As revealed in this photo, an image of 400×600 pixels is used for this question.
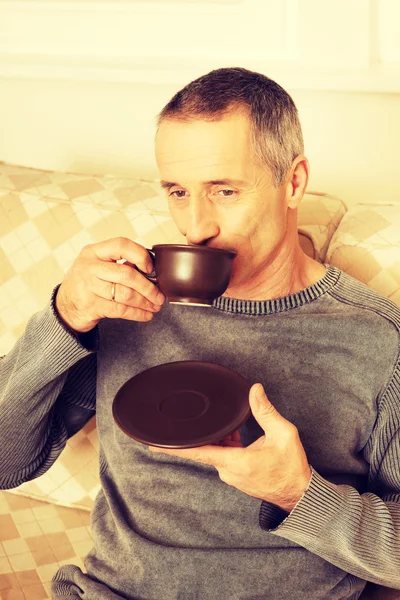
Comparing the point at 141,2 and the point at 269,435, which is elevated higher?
the point at 141,2

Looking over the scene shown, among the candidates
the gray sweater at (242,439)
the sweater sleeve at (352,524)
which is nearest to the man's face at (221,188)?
the gray sweater at (242,439)

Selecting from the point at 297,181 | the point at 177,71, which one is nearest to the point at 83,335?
the point at 297,181

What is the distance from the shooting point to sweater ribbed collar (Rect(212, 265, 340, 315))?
4.37 feet

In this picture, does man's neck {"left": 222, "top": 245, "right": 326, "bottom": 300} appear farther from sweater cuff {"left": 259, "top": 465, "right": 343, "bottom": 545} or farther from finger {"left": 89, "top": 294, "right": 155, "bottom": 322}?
sweater cuff {"left": 259, "top": 465, "right": 343, "bottom": 545}

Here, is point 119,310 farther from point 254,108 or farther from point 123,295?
point 254,108

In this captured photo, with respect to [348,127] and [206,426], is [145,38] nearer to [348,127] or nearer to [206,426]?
[348,127]

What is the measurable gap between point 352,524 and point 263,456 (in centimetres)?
23

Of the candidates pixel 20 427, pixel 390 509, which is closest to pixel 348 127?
pixel 390 509

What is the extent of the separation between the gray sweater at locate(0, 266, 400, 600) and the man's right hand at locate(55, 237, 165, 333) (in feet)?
0.24

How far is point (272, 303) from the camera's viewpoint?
1.33 m

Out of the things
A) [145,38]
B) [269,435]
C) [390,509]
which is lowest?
[390,509]

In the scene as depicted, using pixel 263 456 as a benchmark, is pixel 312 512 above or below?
Answer: below

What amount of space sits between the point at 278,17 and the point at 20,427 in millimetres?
1102

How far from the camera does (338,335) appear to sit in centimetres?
132
